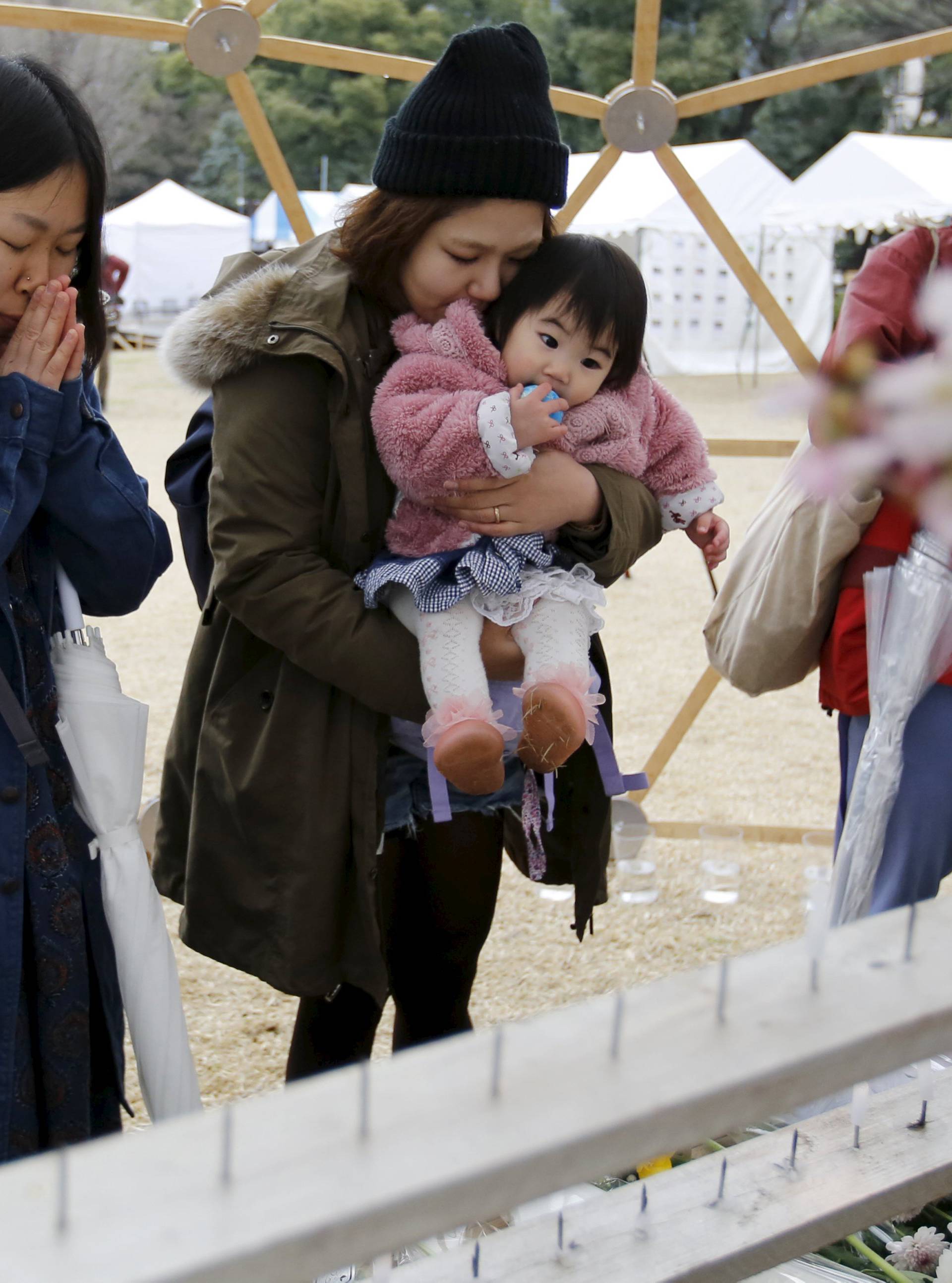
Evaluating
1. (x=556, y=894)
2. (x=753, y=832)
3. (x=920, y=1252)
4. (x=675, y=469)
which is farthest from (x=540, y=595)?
(x=753, y=832)

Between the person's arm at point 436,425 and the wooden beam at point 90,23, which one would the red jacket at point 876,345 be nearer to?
the person's arm at point 436,425

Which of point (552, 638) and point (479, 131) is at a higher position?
point (479, 131)

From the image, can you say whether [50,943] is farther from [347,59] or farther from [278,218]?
[278,218]

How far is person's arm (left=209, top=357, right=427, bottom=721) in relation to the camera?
66.7 inches

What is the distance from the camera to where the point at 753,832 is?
4062 millimetres

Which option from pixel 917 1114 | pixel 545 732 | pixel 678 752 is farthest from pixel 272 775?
pixel 678 752

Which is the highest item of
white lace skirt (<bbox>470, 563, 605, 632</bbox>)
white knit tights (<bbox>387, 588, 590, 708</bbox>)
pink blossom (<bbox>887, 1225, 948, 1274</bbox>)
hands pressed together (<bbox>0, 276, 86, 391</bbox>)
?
hands pressed together (<bbox>0, 276, 86, 391</bbox>)

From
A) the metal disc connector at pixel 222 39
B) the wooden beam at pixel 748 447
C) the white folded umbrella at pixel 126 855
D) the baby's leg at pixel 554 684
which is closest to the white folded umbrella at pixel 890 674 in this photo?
the baby's leg at pixel 554 684

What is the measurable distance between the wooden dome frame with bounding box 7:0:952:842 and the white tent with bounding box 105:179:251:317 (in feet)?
75.6

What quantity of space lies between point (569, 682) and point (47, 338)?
0.81 m

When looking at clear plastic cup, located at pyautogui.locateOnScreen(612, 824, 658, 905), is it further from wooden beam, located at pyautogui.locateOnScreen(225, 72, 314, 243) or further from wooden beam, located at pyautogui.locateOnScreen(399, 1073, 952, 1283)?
wooden beam, located at pyautogui.locateOnScreen(399, 1073, 952, 1283)

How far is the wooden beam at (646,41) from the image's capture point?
3.32m

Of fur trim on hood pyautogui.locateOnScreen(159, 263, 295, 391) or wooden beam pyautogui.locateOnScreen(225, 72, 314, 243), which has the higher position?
wooden beam pyautogui.locateOnScreen(225, 72, 314, 243)

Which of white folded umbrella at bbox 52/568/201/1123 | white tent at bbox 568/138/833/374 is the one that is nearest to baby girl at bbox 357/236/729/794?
white folded umbrella at bbox 52/568/201/1123
